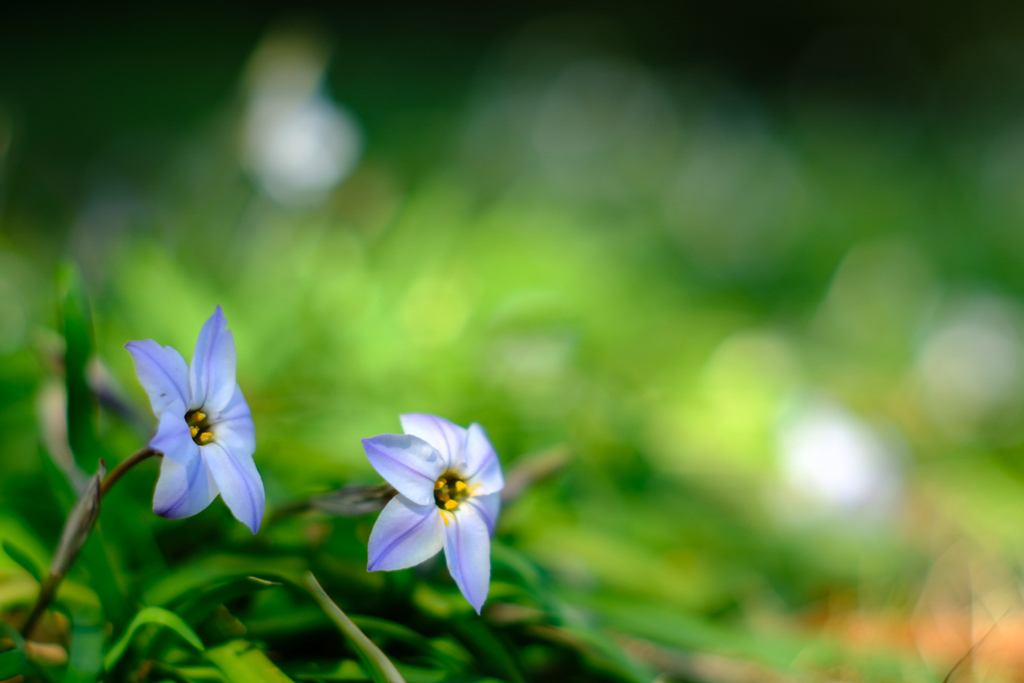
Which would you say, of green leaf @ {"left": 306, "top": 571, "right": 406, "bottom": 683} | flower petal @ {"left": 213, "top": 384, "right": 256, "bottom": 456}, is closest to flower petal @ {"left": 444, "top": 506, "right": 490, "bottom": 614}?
green leaf @ {"left": 306, "top": 571, "right": 406, "bottom": 683}

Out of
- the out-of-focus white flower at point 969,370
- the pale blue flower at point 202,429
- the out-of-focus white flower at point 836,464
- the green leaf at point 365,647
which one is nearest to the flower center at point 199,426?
the pale blue flower at point 202,429

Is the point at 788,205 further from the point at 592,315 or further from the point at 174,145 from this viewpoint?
the point at 174,145

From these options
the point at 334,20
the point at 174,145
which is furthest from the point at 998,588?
the point at 334,20

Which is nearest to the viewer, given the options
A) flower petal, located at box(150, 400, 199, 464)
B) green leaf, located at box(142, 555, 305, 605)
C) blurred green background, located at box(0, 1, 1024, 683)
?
flower petal, located at box(150, 400, 199, 464)

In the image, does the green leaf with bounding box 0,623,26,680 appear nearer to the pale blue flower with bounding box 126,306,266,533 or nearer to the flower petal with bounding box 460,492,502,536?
the pale blue flower with bounding box 126,306,266,533

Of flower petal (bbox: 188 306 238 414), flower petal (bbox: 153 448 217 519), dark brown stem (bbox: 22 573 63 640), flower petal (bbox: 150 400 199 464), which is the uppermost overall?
flower petal (bbox: 188 306 238 414)

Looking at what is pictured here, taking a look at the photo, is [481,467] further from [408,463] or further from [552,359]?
[552,359]
